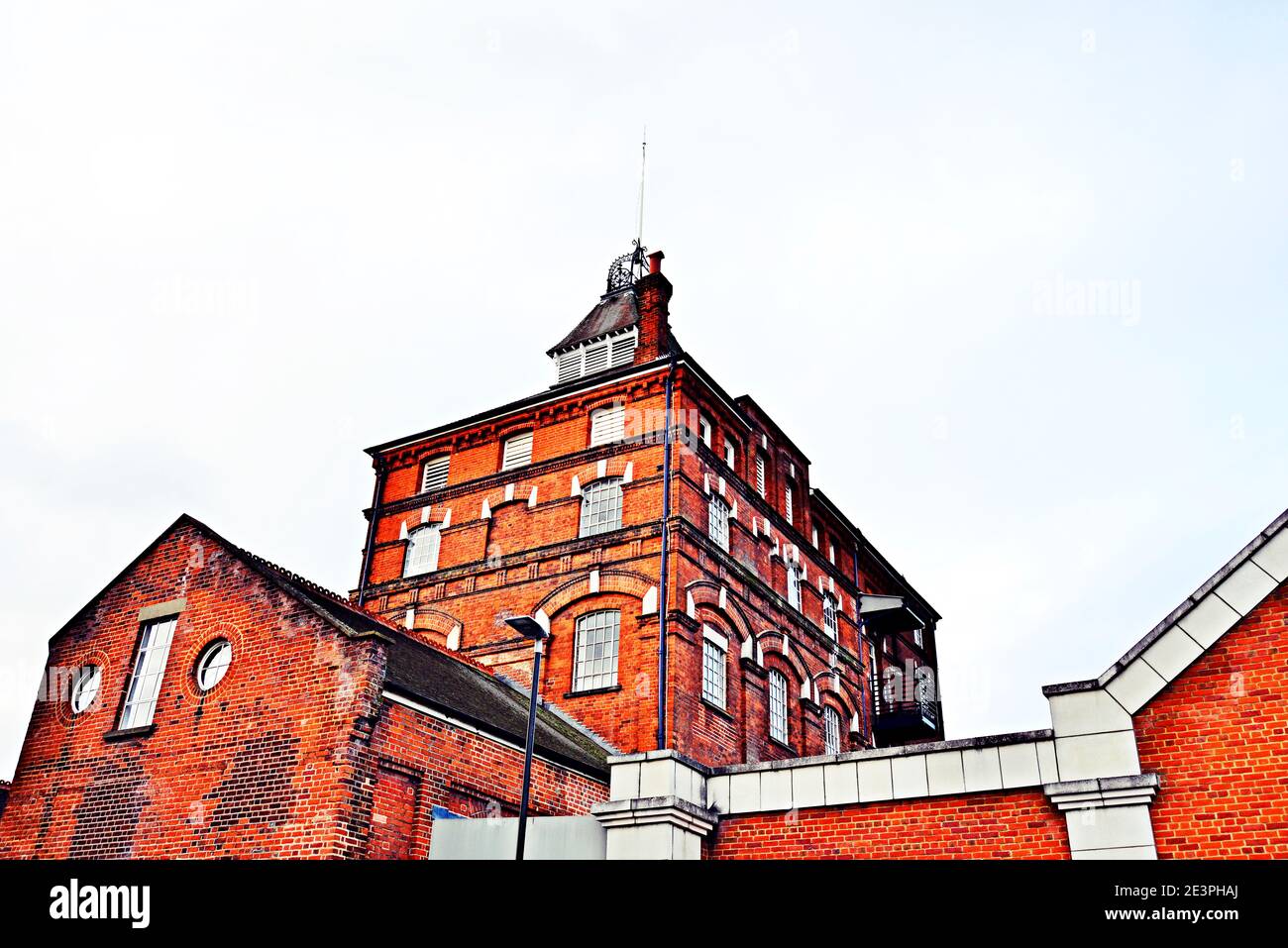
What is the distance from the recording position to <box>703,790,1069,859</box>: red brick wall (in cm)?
1020

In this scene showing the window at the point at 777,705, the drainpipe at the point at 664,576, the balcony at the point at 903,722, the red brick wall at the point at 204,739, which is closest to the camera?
the red brick wall at the point at 204,739

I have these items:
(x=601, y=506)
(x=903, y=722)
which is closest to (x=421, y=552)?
(x=601, y=506)

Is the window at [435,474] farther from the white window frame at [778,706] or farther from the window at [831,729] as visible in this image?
the window at [831,729]

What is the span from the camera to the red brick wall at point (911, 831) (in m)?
10.2

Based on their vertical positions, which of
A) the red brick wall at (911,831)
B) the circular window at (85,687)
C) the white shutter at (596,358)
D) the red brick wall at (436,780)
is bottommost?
the red brick wall at (911,831)

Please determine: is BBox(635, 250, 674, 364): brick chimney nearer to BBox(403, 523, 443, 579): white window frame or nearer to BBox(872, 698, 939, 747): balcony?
BBox(403, 523, 443, 579): white window frame

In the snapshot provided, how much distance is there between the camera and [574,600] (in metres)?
22.6

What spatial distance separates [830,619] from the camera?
28.7m

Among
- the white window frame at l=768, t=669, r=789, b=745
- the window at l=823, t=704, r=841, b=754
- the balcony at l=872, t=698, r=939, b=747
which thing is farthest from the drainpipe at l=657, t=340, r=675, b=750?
the balcony at l=872, t=698, r=939, b=747

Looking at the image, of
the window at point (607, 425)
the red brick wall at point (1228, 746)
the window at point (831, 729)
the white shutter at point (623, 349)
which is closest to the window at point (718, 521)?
the window at point (607, 425)

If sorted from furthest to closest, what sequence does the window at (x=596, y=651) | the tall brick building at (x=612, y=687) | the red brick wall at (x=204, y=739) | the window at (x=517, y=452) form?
the window at (x=517, y=452) → the window at (x=596, y=651) → the red brick wall at (x=204, y=739) → the tall brick building at (x=612, y=687)

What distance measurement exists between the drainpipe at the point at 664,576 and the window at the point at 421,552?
643cm

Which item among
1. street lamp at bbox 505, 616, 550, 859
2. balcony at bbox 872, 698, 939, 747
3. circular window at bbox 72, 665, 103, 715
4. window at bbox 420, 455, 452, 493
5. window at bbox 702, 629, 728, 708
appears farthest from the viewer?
balcony at bbox 872, 698, 939, 747

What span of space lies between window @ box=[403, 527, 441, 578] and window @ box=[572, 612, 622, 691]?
16.1ft
